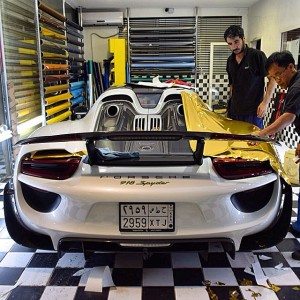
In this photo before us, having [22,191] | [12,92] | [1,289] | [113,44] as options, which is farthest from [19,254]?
[113,44]

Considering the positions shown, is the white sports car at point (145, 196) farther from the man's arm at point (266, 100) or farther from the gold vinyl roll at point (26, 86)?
the gold vinyl roll at point (26, 86)

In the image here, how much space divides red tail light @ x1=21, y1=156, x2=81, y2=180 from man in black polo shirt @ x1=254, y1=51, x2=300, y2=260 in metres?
1.14

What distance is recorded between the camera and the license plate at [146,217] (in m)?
1.54

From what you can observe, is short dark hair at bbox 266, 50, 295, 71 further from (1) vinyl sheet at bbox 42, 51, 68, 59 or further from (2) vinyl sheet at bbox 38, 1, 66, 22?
(2) vinyl sheet at bbox 38, 1, 66, 22

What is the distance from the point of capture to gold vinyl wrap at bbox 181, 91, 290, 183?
66.1 inches

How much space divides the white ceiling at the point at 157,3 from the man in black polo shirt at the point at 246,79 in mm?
4298

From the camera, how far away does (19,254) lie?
2162 mm

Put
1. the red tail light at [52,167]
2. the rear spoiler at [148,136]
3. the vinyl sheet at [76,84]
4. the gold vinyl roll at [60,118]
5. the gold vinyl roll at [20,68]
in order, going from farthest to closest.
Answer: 1. the vinyl sheet at [76,84]
2. the gold vinyl roll at [60,118]
3. the gold vinyl roll at [20,68]
4. the red tail light at [52,167]
5. the rear spoiler at [148,136]

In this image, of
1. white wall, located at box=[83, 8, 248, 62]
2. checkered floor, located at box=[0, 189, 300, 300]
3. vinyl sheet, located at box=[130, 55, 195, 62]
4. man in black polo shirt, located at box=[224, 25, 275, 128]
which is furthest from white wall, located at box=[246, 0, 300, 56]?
checkered floor, located at box=[0, 189, 300, 300]

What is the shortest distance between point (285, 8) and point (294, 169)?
10.1 ft

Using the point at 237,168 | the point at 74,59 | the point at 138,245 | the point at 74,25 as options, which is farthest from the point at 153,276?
the point at 74,25

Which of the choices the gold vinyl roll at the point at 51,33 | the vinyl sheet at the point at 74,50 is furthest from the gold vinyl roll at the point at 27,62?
the vinyl sheet at the point at 74,50

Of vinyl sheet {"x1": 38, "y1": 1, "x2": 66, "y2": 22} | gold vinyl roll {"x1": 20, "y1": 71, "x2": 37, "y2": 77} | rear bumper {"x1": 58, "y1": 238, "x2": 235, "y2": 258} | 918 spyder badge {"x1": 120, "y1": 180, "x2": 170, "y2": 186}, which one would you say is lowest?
rear bumper {"x1": 58, "y1": 238, "x2": 235, "y2": 258}

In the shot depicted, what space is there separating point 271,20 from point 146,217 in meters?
5.76
